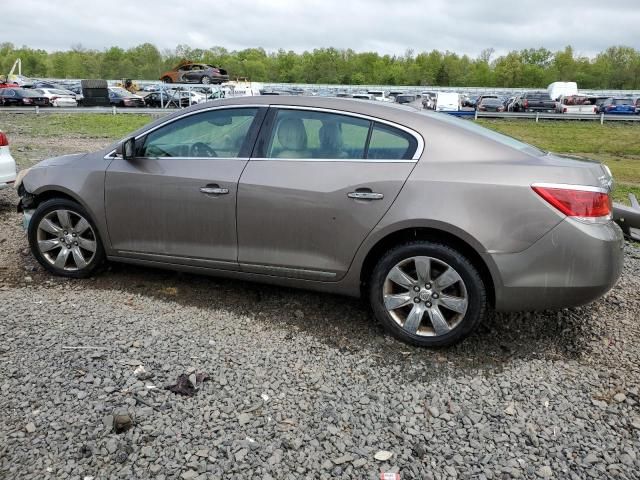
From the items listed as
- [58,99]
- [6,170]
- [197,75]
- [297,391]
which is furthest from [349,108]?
[197,75]

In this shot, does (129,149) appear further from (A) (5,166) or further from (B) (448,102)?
(B) (448,102)

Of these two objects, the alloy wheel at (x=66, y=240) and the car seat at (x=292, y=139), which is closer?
the car seat at (x=292, y=139)

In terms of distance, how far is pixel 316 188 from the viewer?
12.6ft

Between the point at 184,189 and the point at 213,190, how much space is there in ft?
0.86

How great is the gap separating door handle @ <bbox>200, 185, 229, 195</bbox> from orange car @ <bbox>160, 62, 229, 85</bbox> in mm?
42240

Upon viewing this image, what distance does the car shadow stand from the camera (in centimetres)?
372

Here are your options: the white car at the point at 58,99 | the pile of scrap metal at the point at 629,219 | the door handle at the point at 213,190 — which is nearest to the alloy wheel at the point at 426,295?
the door handle at the point at 213,190

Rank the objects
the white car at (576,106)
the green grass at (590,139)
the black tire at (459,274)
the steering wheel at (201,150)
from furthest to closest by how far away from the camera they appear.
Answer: the white car at (576,106)
the green grass at (590,139)
the steering wheel at (201,150)
the black tire at (459,274)

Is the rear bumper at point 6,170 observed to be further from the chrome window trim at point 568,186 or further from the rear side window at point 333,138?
the chrome window trim at point 568,186

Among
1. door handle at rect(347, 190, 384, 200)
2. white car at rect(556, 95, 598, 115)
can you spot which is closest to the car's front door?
door handle at rect(347, 190, 384, 200)

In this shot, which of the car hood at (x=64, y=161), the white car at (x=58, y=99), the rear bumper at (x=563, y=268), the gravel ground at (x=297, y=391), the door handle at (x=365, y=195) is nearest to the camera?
the gravel ground at (x=297, y=391)

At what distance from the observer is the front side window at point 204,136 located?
4254mm

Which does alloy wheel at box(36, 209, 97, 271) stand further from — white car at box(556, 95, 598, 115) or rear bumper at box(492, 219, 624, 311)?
white car at box(556, 95, 598, 115)

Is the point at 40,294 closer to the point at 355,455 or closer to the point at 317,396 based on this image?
the point at 317,396
